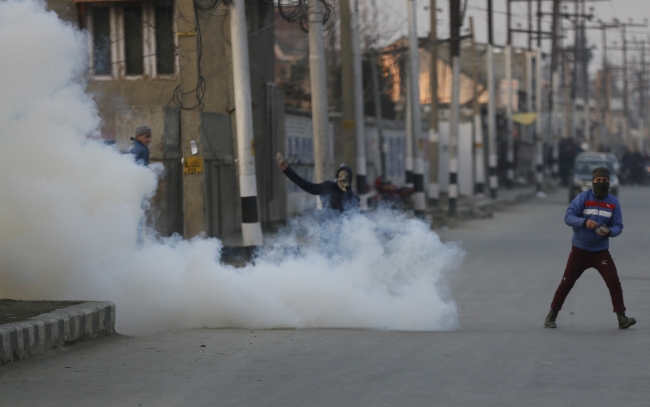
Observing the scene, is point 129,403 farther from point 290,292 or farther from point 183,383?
point 290,292

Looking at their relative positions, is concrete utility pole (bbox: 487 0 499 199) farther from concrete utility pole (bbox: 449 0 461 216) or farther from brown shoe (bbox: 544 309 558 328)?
brown shoe (bbox: 544 309 558 328)

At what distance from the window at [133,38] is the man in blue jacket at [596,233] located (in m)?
12.7

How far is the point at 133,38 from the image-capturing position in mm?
21594

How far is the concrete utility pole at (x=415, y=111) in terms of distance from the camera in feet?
80.2

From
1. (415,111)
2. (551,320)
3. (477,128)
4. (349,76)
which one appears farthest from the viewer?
(477,128)

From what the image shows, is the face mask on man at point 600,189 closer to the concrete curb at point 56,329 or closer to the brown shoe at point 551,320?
the brown shoe at point 551,320

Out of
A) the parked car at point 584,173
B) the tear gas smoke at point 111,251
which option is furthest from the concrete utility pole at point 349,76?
the parked car at point 584,173

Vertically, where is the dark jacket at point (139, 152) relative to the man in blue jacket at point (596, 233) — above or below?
above

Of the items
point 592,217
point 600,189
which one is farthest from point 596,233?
point 600,189

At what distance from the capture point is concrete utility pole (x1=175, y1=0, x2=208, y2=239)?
12.2 meters

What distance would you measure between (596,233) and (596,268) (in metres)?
0.38

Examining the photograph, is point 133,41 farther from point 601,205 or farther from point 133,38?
point 601,205

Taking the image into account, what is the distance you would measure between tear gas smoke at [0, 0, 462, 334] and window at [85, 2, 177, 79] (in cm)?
1071

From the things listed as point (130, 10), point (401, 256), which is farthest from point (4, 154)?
point (130, 10)
